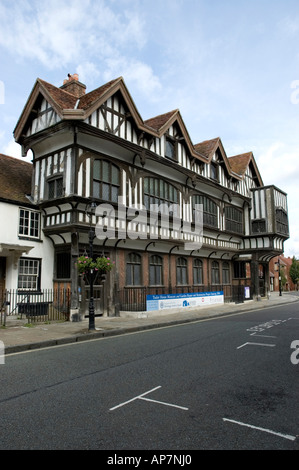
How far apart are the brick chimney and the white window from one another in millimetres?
7892

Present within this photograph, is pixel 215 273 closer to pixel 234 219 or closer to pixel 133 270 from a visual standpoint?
pixel 234 219

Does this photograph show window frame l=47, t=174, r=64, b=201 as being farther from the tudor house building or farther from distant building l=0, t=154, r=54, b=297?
distant building l=0, t=154, r=54, b=297

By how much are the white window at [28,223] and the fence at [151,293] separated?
5.18m

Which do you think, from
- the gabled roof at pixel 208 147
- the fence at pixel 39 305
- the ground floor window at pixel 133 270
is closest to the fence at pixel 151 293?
the ground floor window at pixel 133 270

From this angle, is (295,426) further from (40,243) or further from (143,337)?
(40,243)

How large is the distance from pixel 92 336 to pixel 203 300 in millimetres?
11399

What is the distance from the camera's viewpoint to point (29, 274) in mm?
15742

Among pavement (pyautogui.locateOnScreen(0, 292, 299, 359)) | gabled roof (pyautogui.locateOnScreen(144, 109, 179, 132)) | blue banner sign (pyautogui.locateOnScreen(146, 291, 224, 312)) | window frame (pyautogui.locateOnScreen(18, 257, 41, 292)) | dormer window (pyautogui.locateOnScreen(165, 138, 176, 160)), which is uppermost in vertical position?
gabled roof (pyautogui.locateOnScreen(144, 109, 179, 132))

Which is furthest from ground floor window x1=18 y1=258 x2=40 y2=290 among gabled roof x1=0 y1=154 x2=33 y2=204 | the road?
the road

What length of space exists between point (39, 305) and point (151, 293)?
22.4ft

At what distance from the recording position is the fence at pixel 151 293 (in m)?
17.1

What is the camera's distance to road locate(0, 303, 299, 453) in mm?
3777

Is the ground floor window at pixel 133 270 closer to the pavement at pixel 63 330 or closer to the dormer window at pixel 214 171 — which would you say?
the pavement at pixel 63 330

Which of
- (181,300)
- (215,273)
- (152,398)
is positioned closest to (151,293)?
(181,300)
